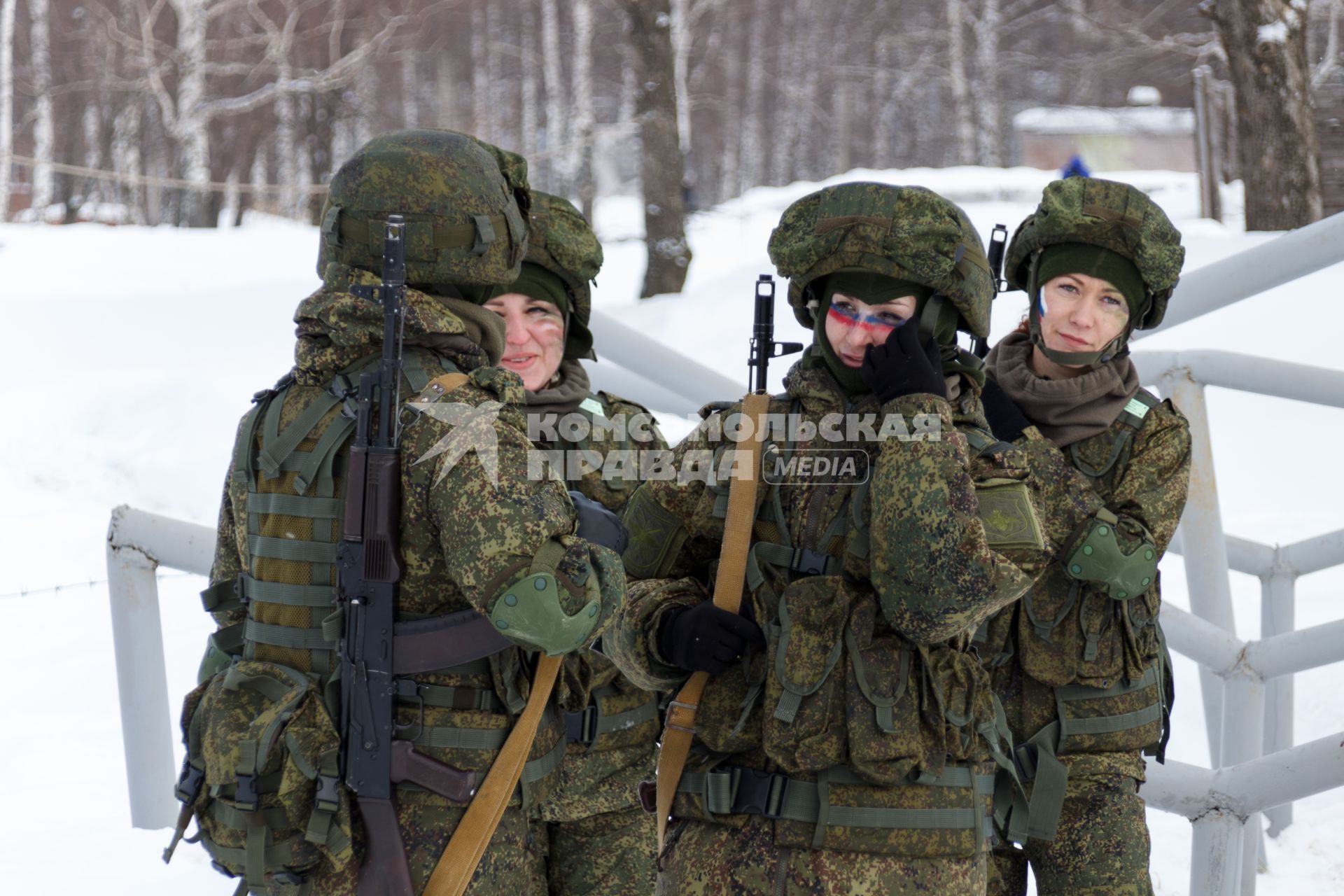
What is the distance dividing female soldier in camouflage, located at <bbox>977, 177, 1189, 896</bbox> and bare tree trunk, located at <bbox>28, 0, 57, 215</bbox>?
1895 cm

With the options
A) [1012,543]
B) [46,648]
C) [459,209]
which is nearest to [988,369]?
[1012,543]

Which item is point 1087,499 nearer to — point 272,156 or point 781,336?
point 781,336

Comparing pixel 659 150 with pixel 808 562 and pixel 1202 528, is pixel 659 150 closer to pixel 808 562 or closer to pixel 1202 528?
pixel 1202 528

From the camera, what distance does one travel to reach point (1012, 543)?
6.99ft

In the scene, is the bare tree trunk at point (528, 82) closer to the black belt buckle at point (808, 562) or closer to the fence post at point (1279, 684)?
the fence post at point (1279, 684)

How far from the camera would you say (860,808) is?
212 centimetres

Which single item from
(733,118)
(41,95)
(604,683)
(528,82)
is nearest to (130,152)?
(41,95)

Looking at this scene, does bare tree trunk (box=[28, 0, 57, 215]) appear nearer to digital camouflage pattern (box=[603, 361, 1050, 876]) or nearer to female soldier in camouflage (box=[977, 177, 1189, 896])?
female soldier in camouflage (box=[977, 177, 1189, 896])

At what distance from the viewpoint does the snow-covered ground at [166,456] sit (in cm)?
420

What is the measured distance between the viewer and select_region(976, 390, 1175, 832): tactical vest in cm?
273

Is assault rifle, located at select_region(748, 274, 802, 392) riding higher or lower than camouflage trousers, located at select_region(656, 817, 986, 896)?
higher

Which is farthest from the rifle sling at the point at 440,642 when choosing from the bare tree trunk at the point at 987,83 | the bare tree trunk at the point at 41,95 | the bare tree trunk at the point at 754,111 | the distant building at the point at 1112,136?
the bare tree trunk at the point at 754,111

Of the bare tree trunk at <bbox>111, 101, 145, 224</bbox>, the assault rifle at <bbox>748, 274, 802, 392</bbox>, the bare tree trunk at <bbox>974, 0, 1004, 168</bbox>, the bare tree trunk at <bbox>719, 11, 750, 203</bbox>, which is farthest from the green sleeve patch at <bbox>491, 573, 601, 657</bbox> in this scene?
the bare tree trunk at <bbox>719, 11, 750, 203</bbox>

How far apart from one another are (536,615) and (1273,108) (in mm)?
8534
